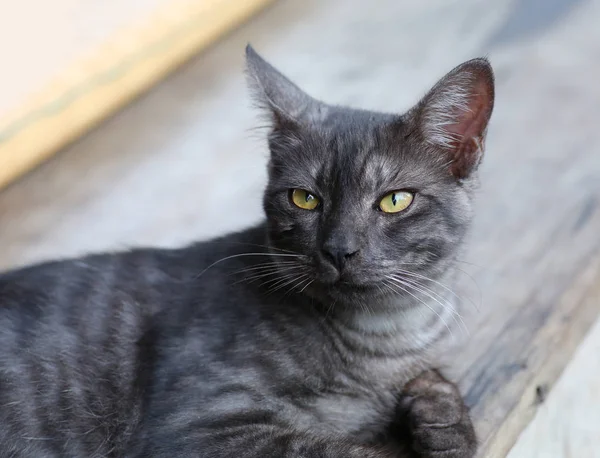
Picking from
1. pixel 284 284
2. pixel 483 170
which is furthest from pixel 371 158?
pixel 483 170

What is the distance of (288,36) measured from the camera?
3146mm

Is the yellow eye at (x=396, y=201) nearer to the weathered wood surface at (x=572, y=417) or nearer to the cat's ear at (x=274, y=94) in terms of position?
the cat's ear at (x=274, y=94)

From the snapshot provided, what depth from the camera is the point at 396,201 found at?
1.43 m

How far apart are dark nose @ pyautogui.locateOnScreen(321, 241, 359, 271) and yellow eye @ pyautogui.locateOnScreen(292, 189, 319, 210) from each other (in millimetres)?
127

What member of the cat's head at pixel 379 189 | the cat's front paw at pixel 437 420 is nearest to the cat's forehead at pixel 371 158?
the cat's head at pixel 379 189

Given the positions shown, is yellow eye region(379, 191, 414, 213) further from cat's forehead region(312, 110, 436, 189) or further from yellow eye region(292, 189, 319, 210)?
yellow eye region(292, 189, 319, 210)

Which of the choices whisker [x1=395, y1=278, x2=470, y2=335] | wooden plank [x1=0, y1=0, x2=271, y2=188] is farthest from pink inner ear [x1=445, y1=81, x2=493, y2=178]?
wooden plank [x1=0, y1=0, x2=271, y2=188]

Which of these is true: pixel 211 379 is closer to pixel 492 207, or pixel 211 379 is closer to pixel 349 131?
pixel 349 131

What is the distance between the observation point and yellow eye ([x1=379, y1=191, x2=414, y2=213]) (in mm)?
1427

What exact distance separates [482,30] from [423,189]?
1793mm

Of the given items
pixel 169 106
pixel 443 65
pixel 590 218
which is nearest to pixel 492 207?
pixel 590 218

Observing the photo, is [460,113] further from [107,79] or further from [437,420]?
[107,79]

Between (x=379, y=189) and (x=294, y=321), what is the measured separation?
1.12 feet

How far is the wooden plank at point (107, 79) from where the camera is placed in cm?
253
